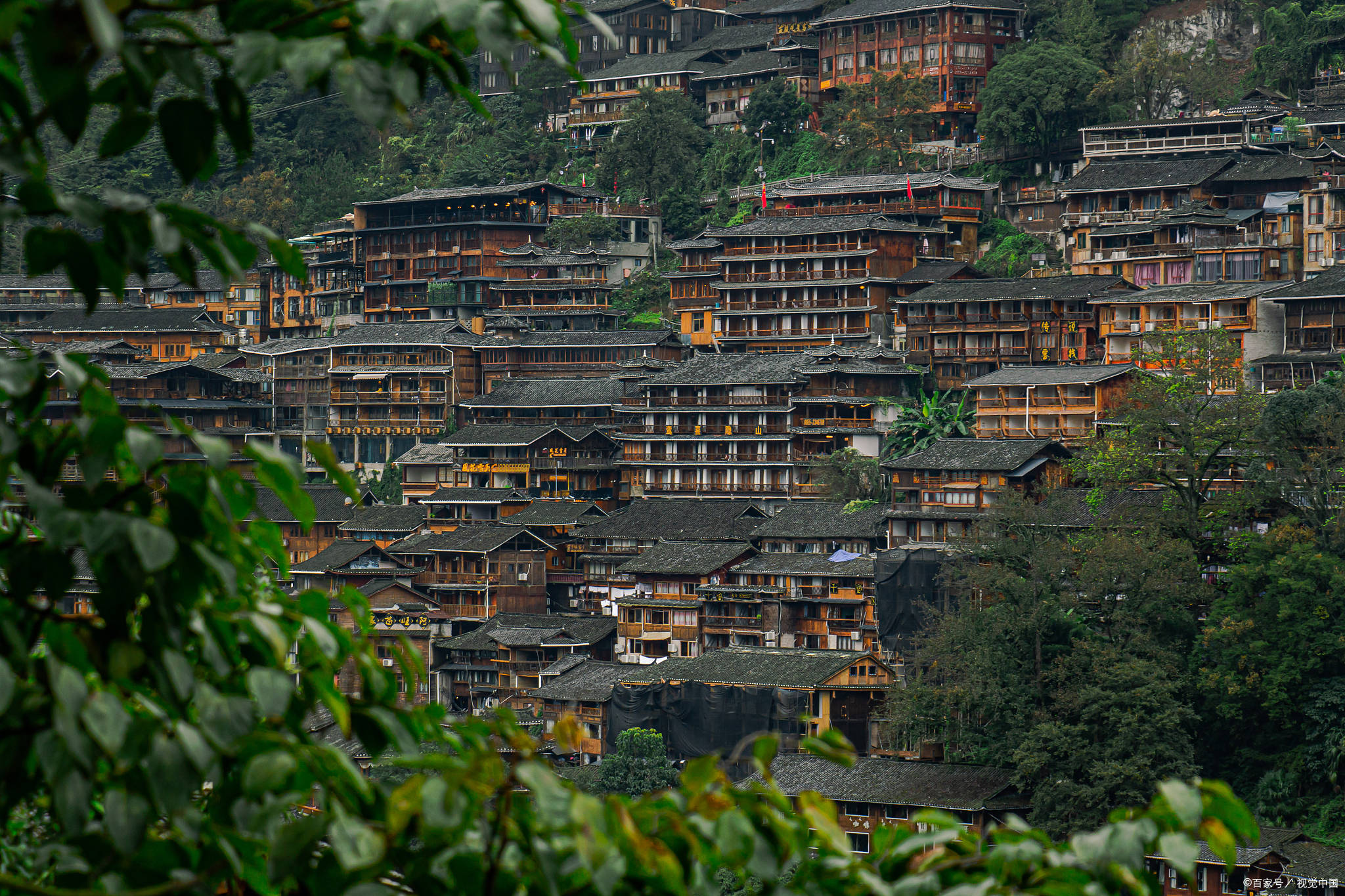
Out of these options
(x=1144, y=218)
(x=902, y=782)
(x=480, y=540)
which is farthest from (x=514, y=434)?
(x=902, y=782)

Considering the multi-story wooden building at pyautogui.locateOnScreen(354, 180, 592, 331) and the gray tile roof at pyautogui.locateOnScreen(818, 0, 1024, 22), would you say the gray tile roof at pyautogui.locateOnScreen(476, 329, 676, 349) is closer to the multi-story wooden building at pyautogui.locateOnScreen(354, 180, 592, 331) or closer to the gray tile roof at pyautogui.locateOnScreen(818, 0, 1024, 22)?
the multi-story wooden building at pyautogui.locateOnScreen(354, 180, 592, 331)

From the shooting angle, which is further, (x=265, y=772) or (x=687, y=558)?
(x=687, y=558)

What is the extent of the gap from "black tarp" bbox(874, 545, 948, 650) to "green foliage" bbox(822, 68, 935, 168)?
27553 mm

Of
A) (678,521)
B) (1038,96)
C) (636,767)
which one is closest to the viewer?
(636,767)

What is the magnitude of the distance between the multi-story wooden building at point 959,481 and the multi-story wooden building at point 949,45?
957 inches

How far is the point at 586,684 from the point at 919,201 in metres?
25.0

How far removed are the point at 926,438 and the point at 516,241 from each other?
2476 cm

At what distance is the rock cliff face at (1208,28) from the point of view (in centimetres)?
6650

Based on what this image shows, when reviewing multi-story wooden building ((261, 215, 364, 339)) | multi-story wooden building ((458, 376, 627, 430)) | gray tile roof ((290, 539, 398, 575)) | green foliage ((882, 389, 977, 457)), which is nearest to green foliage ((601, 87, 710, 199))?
multi-story wooden building ((261, 215, 364, 339))

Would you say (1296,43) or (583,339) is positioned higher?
(1296,43)

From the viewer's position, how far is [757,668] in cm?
4456

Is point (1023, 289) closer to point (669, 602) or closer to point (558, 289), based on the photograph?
point (669, 602)

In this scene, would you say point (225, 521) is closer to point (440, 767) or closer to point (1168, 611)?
point (440, 767)

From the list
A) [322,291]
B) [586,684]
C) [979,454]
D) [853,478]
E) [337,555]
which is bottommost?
[586,684]
